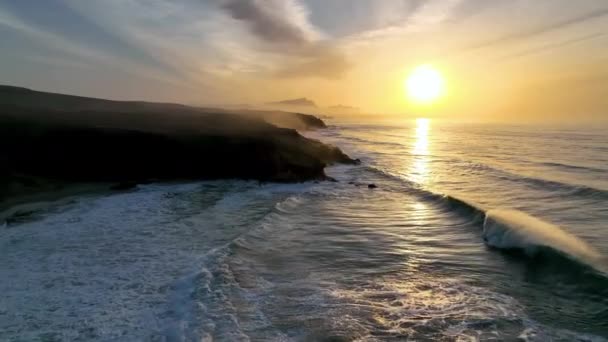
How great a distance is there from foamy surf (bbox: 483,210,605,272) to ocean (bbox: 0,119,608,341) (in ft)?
0.33

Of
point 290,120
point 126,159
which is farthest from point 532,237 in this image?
point 290,120

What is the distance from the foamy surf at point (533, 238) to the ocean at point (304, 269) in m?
0.10

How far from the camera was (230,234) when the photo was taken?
54.9 feet

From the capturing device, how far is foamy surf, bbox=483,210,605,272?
48.3 ft

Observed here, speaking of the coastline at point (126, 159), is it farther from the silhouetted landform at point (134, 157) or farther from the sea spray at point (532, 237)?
the sea spray at point (532, 237)

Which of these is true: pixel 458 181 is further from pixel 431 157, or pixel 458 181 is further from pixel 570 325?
pixel 570 325

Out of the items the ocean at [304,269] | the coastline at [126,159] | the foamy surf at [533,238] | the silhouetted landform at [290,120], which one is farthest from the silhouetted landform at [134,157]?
the silhouetted landform at [290,120]

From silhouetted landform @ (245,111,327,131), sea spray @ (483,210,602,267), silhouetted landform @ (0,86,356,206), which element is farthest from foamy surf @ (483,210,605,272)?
silhouetted landform @ (245,111,327,131)

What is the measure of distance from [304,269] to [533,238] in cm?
965

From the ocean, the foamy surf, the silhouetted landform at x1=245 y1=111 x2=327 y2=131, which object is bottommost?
the ocean

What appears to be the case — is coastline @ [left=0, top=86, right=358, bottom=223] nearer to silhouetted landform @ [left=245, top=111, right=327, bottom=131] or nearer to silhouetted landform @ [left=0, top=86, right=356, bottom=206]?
silhouetted landform @ [left=0, top=86, right=356, bottom=206]

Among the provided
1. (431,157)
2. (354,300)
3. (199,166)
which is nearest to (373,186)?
(199,166)

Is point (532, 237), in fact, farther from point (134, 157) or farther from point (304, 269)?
point (134, 157)

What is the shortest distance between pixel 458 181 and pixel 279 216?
18.8m
